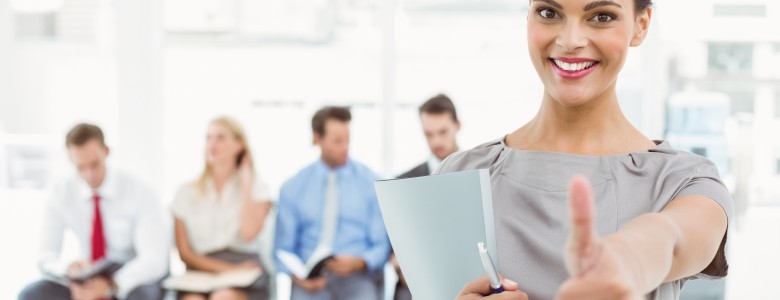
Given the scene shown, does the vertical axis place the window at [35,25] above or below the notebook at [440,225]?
above

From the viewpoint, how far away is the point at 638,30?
111 cm

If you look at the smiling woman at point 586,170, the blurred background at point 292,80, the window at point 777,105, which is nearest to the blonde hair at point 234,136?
the blurred background at point 292,80

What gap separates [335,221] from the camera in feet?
14.8

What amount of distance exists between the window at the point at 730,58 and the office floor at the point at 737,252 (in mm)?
865

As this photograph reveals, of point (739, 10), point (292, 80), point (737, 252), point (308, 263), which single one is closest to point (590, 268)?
point (308, 263)

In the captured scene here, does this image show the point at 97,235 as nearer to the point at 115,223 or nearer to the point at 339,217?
the point at 115,223

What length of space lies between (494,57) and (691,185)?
15.4 feet

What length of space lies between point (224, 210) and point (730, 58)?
126 inches

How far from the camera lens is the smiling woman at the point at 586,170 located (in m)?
1.02

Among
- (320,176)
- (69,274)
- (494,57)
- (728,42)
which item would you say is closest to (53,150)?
(69,274)

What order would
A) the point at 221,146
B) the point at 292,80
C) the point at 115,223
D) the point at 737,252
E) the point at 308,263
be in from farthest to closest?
the point at 292,80 → the point at 737,252 → the point at 221,146 → the point at 115,223 → the point at 308,263

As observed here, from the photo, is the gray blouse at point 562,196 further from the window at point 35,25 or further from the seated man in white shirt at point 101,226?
the window at point 35,25

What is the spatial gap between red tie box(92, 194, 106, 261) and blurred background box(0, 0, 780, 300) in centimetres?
119

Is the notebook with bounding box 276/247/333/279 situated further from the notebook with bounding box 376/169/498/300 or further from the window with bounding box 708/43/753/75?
the notebook with bounding box 376/169/498/300
